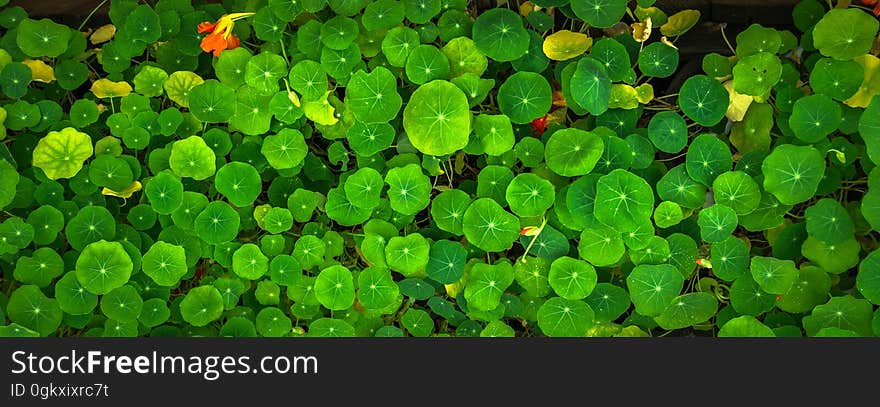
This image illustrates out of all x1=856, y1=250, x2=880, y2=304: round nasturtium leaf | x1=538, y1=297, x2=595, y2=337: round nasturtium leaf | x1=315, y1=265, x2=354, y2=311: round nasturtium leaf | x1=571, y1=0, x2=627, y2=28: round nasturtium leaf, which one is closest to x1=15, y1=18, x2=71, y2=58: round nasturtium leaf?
x1=315, y1=265, x2=354, y2=311: round nasturtium leaf

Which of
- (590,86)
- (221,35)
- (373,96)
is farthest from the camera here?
(221,35)

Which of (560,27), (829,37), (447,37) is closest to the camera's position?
(829,37)

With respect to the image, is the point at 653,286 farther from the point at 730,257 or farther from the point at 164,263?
the point at 164,263

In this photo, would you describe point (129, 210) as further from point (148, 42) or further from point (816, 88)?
point (816, 88)

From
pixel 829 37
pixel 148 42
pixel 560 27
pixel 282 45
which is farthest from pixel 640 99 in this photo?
pixel 148 42

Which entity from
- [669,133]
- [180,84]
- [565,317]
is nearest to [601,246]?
[565,317]

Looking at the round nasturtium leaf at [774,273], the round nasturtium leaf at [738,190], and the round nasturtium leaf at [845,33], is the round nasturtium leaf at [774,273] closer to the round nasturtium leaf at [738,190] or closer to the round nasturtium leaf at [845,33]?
the round nasturtium leaf at [738,190]

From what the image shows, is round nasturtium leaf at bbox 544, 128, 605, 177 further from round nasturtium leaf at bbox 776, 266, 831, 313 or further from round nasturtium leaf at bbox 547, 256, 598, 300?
round nasturtium leaf at bbox 776, 266, 831, 313
